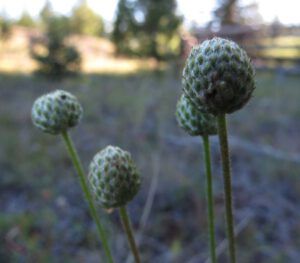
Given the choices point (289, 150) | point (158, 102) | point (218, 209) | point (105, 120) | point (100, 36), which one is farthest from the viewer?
point (100, 36)

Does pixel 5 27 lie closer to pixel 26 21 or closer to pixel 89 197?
pixel 26 21

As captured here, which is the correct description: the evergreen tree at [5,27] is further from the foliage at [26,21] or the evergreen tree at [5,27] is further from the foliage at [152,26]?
the foliage at [26,21]

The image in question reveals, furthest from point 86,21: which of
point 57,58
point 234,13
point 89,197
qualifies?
point 89,197

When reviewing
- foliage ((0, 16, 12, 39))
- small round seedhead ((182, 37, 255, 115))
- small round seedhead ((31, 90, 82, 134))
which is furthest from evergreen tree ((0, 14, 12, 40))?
small round seedhead ((182, 37, 255, 115))

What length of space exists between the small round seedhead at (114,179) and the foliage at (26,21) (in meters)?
36.5

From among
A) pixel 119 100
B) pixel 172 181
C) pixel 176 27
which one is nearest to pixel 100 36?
pixel 176 27

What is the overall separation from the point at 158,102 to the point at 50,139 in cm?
310

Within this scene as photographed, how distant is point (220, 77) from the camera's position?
727 millimetres

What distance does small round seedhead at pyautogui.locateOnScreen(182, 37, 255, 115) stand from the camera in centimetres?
72

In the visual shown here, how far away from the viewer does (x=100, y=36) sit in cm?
3509

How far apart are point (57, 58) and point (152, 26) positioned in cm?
437

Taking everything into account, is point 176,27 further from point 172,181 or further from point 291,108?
point 172,181

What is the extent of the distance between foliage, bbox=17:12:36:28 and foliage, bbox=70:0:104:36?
502 cm

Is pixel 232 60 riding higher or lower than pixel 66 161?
higher
